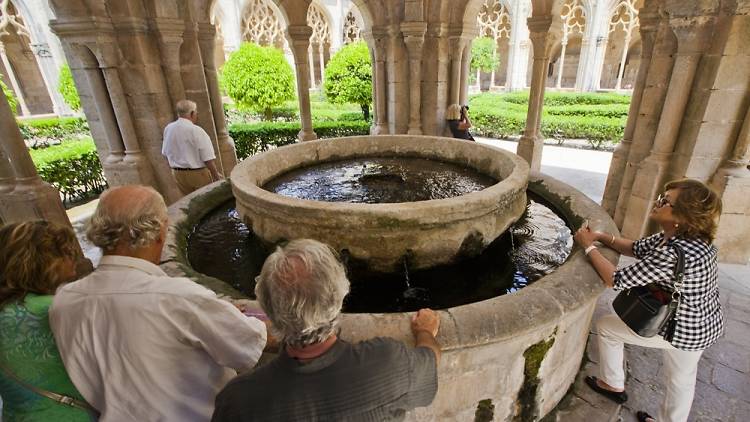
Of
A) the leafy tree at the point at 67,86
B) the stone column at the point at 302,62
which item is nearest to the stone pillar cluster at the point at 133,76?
the stone column at the point at 302,62

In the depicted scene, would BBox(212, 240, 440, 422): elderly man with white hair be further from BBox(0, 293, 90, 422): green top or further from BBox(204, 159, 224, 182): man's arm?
BBox(204, 159, 224, 182): man's arm

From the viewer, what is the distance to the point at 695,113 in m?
4.03

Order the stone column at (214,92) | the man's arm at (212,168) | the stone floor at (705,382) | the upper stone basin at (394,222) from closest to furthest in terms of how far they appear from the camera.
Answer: the upper stone basin at (394,222) < the stone floor at (705,382) < the man's arm at (212,168) < the stone column at (214,92)

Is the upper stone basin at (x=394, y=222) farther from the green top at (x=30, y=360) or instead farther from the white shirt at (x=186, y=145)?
the white shirt at (x=186, y=145)

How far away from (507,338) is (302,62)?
6910mm

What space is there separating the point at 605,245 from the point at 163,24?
225 inches

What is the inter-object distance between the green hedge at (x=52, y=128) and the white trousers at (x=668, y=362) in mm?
17748

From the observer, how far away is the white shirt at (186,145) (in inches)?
170

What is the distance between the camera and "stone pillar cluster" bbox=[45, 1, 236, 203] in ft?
15.7

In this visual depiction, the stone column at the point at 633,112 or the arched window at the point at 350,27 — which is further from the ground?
the arched window at the point at 350,27

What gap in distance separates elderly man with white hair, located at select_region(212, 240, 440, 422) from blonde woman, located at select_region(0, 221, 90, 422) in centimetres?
65

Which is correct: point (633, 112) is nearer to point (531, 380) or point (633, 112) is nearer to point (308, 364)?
point (531, 380)

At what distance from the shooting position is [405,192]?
3.59 metres

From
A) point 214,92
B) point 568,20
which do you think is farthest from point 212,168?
point 568,20
